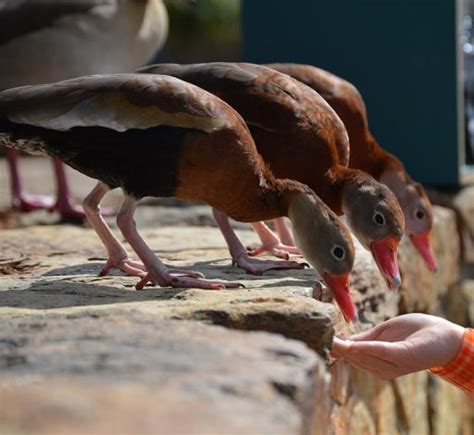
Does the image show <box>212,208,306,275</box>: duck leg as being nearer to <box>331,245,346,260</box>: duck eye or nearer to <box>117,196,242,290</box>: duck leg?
→ <box>117,196,242,290</box>: duck leg

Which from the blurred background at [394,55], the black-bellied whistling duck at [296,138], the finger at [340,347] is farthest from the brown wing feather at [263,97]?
the blurred background at [394,55]

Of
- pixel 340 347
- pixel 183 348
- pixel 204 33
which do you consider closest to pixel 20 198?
pixel 340 347

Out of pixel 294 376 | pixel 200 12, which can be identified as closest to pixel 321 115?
pixel 294 376

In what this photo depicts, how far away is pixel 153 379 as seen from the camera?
2.17 meters

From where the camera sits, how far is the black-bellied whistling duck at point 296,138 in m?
4.13

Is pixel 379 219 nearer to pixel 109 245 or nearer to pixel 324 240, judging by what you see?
pixel 324 240

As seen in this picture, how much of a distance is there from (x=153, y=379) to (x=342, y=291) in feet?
4.96

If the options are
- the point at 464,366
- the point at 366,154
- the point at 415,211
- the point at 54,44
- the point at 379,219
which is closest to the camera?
the point at 464,366

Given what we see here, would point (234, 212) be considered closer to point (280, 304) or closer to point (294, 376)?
point (280, 304)

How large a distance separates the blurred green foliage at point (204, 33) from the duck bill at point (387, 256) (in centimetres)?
1330

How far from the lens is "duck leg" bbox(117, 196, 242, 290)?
3.60m

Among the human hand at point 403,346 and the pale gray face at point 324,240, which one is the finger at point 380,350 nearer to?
the human hand at point 403,346

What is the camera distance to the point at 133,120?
3.63 metres

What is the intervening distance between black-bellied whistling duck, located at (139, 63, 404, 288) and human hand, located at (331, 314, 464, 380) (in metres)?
0.65
